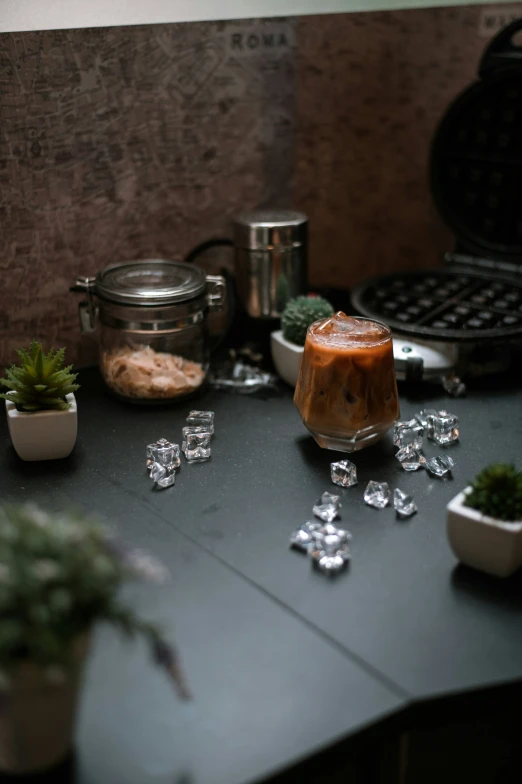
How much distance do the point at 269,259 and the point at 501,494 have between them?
758 millimetres

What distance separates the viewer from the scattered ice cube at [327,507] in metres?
1.16

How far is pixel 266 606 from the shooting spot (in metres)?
0.99

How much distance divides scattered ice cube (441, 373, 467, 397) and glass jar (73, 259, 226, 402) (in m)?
0.42

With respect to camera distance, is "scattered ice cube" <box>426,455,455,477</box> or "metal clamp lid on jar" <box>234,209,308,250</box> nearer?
"scattered ice cube" <box>426,455,455,477</box>

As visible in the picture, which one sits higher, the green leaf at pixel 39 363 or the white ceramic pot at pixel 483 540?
the green leaf at pixel 39 363

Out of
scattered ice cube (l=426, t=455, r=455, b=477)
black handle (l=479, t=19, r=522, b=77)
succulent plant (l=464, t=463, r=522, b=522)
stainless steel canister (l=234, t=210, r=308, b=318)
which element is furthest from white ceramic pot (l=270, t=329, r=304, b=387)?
black handle (l=479, t=19, r=522, b=77)

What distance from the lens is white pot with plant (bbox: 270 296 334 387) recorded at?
1503mm

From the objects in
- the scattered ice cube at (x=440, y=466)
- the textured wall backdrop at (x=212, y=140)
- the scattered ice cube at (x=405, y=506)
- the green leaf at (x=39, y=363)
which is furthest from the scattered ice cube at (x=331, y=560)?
the textured wall backdrop at (x=212, y=140)

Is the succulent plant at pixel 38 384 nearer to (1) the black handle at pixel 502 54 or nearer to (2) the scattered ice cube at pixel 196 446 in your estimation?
(2) the scattered ice cube at pixel 196 446

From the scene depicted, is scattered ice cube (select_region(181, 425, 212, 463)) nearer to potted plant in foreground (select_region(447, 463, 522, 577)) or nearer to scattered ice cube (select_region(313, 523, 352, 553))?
scattered ice cube (select_region(313, 523, 352, 553))

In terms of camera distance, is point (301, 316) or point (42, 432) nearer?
point (42, 432)

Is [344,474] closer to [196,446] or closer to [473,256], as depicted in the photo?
[196,446]

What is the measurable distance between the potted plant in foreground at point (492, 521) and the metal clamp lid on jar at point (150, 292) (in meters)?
0.61

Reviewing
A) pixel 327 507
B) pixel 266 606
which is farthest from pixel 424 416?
pixel 266 606
